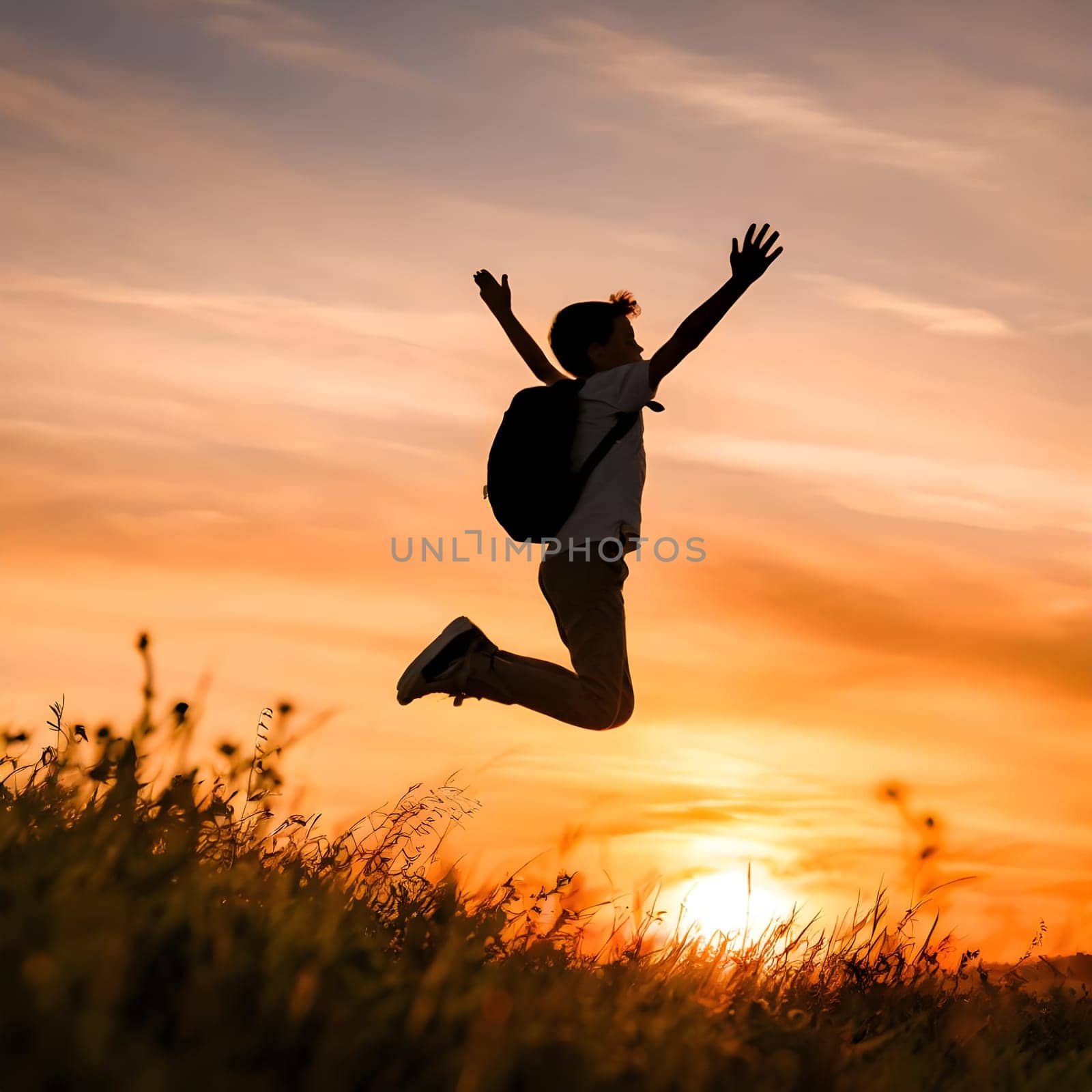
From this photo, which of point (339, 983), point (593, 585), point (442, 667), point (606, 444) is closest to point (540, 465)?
point (606, 444)

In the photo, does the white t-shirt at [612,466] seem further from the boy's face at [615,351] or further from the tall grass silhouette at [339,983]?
the tall grass silhouette at [339,983]

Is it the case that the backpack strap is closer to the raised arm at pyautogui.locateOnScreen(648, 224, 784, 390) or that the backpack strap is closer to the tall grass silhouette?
the raised arm at pyautogui.locateOnScreen(648, 224, 784, 390)

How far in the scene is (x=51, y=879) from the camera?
333 centimetres

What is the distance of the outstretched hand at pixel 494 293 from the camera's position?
751cm

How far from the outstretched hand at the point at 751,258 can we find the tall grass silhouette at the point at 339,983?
2.98 metres

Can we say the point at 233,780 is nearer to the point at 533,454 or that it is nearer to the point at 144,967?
the point at 144,967

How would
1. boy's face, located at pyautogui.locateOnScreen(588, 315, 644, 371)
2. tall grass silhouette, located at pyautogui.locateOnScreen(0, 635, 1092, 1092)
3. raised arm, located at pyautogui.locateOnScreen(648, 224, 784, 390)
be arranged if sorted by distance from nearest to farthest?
tall grass silhouette, located at pyautogui.locateOnScreen(0, 635, 1092, 1092)
raised arm, located at pyautogui.locateOnScreen(648, 224, 784, 390)
boy's face, located at pyautogui.locateOnScreen(588, 315, 644, 371)

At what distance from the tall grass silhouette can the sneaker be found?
1119 millimetres

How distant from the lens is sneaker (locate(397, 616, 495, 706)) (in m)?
6.25

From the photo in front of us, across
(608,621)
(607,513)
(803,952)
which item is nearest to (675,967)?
(803,952)

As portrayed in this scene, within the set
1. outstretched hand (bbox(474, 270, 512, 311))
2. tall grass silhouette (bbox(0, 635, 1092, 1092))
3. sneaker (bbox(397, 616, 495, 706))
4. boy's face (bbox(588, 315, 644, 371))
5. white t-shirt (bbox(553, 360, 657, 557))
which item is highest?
outstretched hand (bbox(474, 270, 512, 311))

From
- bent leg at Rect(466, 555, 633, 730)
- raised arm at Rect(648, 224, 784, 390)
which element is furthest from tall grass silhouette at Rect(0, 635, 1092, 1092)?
raised arm at Rect(648, 224, 784, 390)

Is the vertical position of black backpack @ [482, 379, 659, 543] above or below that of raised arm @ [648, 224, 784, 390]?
below

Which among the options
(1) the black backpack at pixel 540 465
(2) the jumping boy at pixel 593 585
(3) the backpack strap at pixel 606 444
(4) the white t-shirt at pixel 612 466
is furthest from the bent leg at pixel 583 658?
(3) the backpack strap at pixel 606 444
